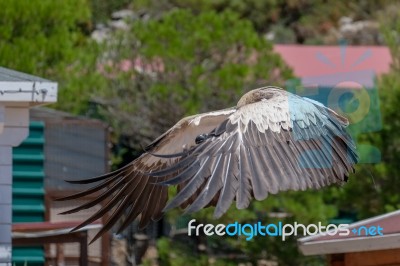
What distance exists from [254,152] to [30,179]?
5982mm

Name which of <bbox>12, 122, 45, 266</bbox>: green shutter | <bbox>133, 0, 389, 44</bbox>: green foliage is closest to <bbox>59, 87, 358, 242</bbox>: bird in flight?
<bbox>12, 122, 45, 266</bbox>: green shutter

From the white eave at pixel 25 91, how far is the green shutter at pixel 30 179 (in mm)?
3477

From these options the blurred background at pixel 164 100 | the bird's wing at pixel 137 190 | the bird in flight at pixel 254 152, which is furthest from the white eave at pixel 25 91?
the blurred background at pixel 164 100

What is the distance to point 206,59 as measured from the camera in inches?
648

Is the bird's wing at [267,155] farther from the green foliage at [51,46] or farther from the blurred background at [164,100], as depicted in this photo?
the green foliage at [51,46]

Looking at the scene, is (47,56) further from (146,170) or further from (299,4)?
(299,4)

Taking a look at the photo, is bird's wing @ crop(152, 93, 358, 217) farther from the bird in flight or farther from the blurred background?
the blurred background

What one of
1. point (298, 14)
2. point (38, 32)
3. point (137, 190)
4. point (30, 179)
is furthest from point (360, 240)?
point (298, 14)

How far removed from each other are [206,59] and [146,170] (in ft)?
30.4

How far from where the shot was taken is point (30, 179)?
11.7 metres

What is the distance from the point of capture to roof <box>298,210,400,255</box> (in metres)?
7.47

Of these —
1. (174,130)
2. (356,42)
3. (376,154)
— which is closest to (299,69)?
(356,42)

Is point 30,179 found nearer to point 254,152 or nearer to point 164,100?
point 164,100

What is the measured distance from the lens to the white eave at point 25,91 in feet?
25.7
